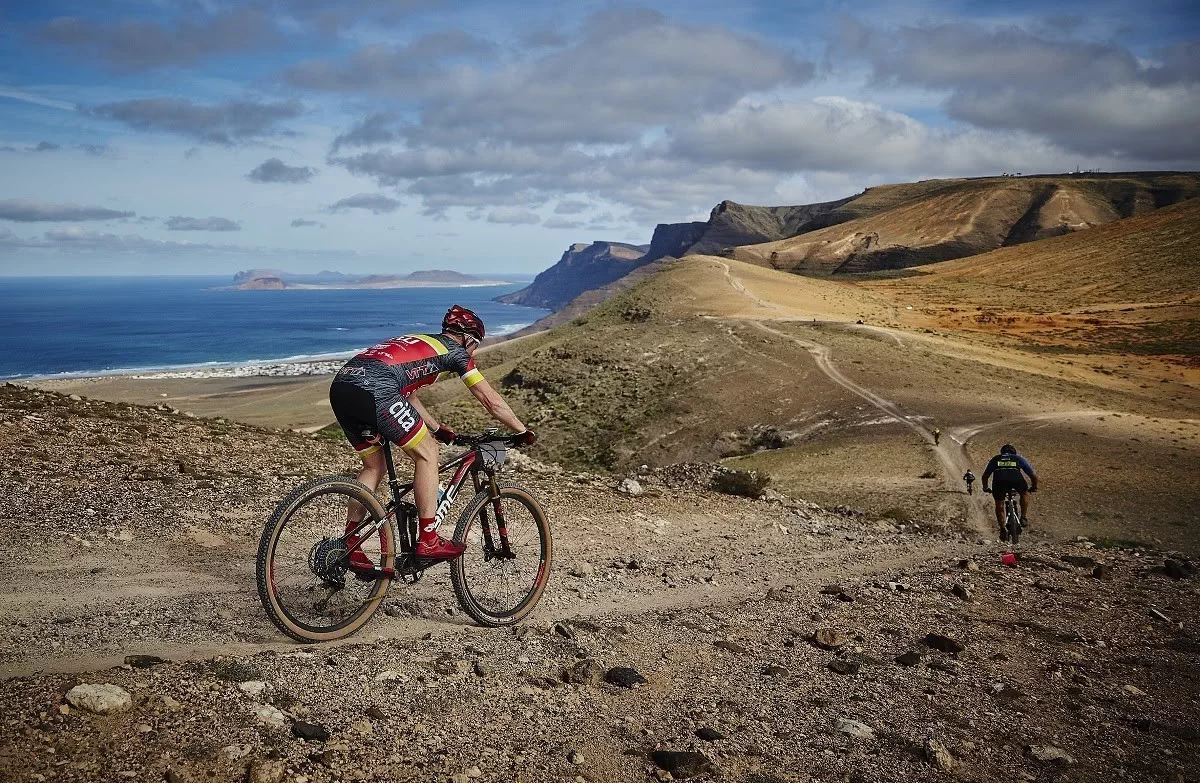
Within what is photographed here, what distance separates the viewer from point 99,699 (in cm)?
458

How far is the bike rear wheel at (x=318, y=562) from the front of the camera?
6.07 metres

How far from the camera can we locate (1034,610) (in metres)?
8.61

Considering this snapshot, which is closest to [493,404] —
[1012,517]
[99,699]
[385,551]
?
[385,551]

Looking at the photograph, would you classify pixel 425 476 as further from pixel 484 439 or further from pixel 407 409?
pixel 484 439

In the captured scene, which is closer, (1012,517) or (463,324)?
(463,324)

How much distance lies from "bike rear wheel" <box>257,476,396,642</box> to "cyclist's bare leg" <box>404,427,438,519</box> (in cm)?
31

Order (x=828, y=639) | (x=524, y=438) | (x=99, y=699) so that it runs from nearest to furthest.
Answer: (x=99, y=699)
(x=524, y=438)
(x=828, y=639)

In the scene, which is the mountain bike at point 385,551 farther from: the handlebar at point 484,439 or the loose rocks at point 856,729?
the loose rocks at point 856,729

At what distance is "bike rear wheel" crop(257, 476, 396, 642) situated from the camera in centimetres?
607

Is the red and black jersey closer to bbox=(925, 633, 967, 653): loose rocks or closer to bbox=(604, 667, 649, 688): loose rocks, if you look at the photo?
bbox=(604, 667, 649, 688): loose rocks

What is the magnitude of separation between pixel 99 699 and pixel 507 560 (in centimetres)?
357

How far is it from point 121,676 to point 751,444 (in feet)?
98.1

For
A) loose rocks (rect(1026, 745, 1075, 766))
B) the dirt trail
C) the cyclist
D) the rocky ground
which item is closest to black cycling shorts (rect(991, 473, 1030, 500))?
the cyclist

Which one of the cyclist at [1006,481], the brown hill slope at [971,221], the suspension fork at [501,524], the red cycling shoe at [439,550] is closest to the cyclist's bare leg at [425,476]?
the red cycling shoe at [439,550]
